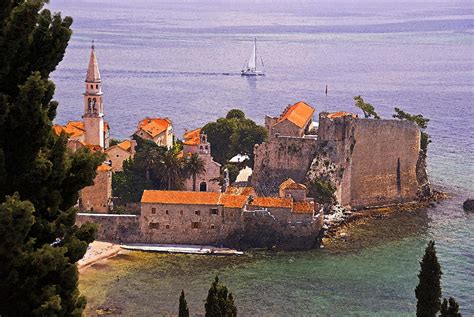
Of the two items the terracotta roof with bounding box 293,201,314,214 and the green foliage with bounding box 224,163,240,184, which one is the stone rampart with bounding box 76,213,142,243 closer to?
the terracotta roof with bounding box 293,201,314,214

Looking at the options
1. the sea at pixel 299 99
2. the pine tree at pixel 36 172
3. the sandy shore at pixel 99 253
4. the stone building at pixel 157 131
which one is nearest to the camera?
the pine tree at pixel 36 172

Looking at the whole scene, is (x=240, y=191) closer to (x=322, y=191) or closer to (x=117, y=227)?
(x=322, y=191)

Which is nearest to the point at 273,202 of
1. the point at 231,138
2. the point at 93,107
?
the point at 231,138

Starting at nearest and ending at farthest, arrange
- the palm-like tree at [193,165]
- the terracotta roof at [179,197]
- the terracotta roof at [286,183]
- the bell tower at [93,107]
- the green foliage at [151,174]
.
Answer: the terracotta roof at [179,197], the terracotta roof at [286,183], the green foliage at [151,174], the palm-like tree at [193,165], the bell tower at [93,107]

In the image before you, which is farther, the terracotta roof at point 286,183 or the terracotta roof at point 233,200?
the terracotta roof at point 286,183

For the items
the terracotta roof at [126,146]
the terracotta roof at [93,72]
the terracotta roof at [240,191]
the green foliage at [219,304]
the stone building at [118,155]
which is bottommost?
the green foliage at [219,304]

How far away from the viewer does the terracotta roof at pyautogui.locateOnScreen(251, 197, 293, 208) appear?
1417 inches

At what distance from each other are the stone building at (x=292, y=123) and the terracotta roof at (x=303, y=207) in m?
5.65

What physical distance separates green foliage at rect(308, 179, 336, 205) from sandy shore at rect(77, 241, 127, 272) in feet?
31.6

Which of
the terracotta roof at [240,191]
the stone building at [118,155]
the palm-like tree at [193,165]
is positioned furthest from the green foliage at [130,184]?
the terracotta roof at [240,191]

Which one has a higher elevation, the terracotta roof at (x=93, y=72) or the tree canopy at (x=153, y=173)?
the terracotta roof at (x=93, y=72)

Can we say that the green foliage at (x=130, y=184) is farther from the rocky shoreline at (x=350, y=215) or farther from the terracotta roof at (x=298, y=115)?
the rocky shoreline at (x=350, y=215)

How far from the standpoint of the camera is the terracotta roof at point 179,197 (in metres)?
35.7

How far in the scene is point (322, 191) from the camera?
40.0 metres
